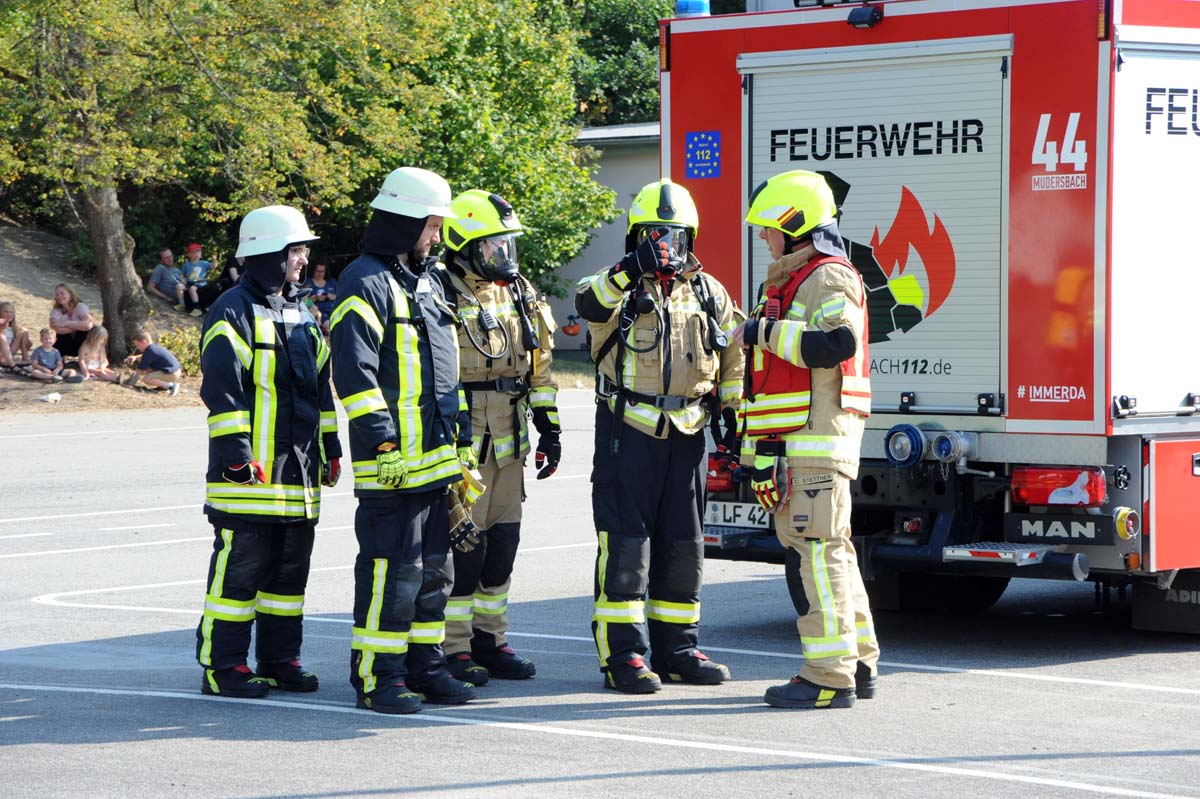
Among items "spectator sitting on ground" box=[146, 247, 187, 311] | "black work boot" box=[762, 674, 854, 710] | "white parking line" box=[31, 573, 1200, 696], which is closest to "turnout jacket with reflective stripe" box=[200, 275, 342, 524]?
"white parking line" box=[31, 573, 1200, 696]

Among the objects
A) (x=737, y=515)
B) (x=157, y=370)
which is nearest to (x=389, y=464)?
(x=737, y=515)

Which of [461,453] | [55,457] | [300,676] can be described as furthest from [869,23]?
[55,457]

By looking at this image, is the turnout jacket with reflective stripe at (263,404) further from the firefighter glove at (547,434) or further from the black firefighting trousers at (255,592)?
the firefighter glove at (547,434)

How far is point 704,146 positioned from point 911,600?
276cm

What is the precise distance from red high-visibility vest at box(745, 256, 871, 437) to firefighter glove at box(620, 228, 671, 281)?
0.48 metres

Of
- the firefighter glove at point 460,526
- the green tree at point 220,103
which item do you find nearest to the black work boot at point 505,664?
the firefighter glove at point 460,526

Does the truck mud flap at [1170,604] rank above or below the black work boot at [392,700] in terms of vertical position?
above

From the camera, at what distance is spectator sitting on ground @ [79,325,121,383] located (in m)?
23.8

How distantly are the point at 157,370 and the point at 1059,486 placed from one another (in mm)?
18126

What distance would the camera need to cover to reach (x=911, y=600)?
932 cm

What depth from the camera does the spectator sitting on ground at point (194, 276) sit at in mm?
28281

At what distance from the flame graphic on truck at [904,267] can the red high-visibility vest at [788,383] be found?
1.11m

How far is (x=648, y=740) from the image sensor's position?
6309 mm

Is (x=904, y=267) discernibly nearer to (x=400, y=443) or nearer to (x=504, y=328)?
(x=504, y=328)
